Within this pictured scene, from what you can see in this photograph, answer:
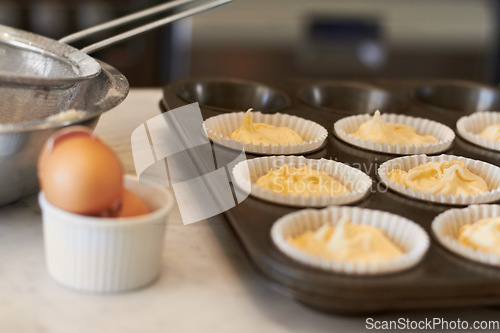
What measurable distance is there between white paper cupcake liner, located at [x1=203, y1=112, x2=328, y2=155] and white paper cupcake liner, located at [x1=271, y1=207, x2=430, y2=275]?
1.06 ft

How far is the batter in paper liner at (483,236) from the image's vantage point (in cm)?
107

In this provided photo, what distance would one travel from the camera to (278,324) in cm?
97

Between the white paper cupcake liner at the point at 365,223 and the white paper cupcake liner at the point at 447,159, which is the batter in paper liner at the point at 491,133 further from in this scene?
the white paper cupcake liner at the point at 365,223

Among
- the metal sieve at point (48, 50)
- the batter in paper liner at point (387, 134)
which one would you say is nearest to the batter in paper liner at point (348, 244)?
the batter in paper liner at point (387, 134)

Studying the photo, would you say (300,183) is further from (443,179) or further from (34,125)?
(34,125)

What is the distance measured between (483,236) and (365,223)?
0.19 m

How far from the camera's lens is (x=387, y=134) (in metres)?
1.54

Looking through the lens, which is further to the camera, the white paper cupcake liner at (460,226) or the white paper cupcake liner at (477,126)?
the white paper cupcake liner at (477,126)

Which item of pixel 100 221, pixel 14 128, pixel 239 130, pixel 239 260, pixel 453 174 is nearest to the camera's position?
pixel 100 221

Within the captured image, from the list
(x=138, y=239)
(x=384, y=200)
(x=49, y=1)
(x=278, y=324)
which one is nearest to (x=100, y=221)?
(x=138, y=239)

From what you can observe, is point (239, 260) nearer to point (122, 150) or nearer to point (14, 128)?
point (14, 128)

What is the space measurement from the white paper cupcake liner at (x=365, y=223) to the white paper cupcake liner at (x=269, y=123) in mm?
322

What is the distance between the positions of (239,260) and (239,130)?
42 centimetres

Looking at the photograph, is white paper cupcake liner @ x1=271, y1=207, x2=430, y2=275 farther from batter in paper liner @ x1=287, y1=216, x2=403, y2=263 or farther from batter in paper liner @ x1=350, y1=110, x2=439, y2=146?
batter in paper liner @ x1=350, y1=110, x2=439, y2=146
